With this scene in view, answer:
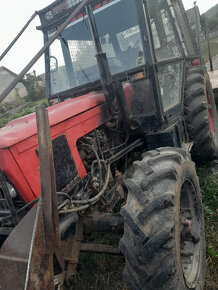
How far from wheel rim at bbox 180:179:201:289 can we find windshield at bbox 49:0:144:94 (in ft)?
4.43

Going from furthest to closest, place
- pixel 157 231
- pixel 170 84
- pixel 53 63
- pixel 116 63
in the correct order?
pixel 53 63
pixel 170 84
pixel 116 63
pixel 157 231

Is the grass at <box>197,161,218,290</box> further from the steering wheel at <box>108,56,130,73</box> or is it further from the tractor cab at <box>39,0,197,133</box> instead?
the steering wheel at <box>108,56,130,73</box>

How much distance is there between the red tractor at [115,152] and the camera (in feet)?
4.98

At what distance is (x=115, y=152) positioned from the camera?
2680mm

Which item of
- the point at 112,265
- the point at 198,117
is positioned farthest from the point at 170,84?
the point at 112,265

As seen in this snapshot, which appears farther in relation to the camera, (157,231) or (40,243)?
(157,231)

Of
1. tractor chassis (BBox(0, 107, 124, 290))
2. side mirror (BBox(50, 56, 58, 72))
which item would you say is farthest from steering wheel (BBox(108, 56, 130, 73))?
tractor chassis (BBox(0, 107, 124, 290))

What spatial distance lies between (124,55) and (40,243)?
2031 millimetres

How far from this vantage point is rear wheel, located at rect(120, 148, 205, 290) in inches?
59.7

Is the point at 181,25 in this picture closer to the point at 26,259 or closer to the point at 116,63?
the point at 116,63

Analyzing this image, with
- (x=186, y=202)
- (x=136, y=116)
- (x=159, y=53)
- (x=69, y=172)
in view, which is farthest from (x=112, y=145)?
(x=159, y=53)

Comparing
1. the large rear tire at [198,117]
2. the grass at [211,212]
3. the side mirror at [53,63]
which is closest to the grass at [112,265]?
the grass at [211,212]

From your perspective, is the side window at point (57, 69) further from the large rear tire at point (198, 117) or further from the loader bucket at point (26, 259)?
the loader bucket at point (26, 259)

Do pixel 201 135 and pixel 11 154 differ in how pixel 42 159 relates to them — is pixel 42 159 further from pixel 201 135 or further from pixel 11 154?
pixel 201 135
